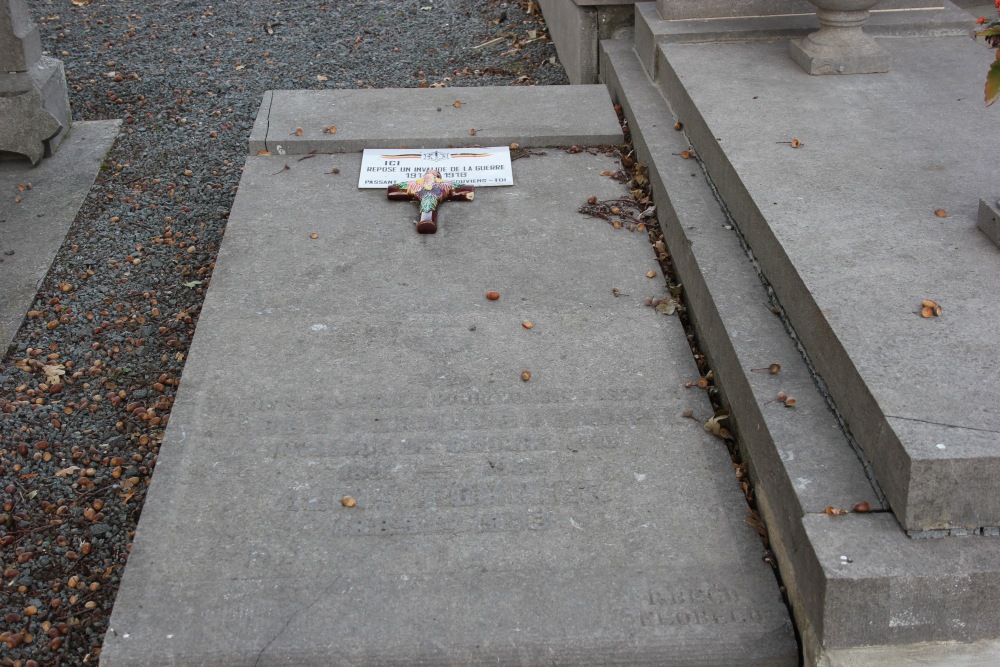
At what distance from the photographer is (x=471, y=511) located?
2.89 meters

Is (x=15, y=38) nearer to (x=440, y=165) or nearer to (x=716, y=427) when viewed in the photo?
(x=440, y=165)

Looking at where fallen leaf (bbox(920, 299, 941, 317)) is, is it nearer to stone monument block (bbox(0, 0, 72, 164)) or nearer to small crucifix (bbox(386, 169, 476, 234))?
small crucifix (bbox(386, 169, 476, 234))

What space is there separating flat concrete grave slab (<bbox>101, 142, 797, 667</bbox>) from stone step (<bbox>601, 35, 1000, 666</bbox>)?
14 cm

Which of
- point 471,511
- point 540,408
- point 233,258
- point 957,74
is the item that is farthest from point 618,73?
point 471,511

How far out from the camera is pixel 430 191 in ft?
14.6

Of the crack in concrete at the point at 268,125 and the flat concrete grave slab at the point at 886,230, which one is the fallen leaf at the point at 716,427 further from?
the crack in concrete at the point at 268,125

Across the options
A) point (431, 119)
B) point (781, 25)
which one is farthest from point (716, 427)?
point (781, 25)

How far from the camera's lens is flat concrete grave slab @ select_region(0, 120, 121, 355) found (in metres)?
4.35

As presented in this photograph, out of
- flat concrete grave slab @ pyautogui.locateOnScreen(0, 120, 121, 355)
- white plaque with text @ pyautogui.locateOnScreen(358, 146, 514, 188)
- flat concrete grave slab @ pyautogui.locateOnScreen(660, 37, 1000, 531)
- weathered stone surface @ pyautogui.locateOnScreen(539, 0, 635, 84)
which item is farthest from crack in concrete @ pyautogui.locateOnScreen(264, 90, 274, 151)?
flat concrete grave slab @ pyautogui.locateOnScreen(660, 37, 1000, 531)

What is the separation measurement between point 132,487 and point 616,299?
1820 millimetres

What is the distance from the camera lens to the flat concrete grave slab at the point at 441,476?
8.32 feet

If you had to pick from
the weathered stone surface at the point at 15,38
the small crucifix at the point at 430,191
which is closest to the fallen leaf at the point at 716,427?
the small crucifix at the point at 430,191

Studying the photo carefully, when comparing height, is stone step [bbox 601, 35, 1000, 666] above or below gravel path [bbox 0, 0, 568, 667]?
above

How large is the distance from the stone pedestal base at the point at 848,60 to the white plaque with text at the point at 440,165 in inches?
58.6
